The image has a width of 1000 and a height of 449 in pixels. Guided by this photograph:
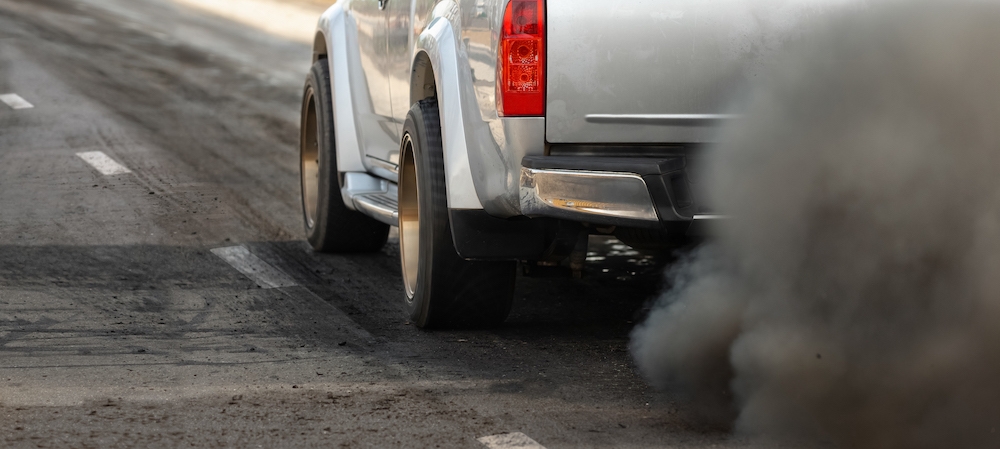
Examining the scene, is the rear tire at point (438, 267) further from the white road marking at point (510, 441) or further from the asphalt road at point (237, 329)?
the white road marking at point (510, 441)

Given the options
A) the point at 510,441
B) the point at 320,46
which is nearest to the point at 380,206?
the point at 320,46

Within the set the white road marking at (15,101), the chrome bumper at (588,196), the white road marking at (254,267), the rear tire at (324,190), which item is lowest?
the white road marking at (15,101)

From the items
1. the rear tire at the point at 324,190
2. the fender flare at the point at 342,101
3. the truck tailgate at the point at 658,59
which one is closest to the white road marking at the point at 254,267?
the rear tire at the point at 324,190

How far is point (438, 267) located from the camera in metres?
5.33

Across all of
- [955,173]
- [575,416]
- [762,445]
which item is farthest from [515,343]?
[955,173]

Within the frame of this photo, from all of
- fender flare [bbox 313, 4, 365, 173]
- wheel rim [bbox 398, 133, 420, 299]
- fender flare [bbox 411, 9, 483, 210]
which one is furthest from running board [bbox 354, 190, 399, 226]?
fender flare [bbox 411, 9, 483, 210]

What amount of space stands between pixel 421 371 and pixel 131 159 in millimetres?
6281

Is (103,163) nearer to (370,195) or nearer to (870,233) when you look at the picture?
(370,195)

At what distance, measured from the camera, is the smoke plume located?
3.69 m

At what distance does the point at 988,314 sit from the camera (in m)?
3.62

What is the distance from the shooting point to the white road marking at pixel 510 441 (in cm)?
383

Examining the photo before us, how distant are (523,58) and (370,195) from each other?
8.05 ft

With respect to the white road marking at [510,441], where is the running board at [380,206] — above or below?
above

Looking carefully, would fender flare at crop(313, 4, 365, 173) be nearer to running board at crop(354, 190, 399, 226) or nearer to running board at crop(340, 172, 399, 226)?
running board at crop(340, 172, 399, 226)
